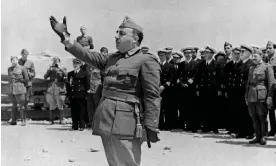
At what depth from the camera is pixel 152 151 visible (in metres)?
8.29

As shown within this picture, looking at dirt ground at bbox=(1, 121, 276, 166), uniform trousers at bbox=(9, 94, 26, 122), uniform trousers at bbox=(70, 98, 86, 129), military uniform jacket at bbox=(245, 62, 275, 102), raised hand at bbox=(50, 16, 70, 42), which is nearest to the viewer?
raised hand at bbox=(50, 16, 70, 42)

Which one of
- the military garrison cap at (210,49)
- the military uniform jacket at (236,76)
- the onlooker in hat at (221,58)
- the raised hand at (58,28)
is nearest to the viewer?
the raised hand at (58,28)

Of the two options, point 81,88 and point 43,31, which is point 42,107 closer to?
point 81,88

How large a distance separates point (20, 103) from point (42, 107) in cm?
229

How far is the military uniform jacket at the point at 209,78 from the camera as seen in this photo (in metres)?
11.4

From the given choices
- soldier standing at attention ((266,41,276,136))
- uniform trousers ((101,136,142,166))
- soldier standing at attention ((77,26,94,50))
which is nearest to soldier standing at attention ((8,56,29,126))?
soldier standing at attention ((77,26,94,50))

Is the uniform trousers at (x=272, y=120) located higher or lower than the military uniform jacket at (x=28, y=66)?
lower

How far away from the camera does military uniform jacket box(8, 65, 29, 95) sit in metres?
12.9

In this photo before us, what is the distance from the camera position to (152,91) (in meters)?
4.74

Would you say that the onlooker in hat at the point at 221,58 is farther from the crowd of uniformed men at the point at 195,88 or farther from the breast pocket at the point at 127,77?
the breast pocket at the point at 127,77

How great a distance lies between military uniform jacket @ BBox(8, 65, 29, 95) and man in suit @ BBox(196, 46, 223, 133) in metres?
4.16

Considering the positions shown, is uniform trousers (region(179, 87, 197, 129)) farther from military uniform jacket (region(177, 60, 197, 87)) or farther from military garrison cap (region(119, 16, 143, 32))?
military garrison cap (region(119, 16, 143, 32))

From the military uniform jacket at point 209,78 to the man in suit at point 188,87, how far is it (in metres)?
0.13

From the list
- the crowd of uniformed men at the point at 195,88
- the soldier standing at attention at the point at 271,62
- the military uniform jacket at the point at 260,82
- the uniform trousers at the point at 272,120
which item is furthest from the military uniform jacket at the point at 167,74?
the military uniform jacket at the point at 260,82
